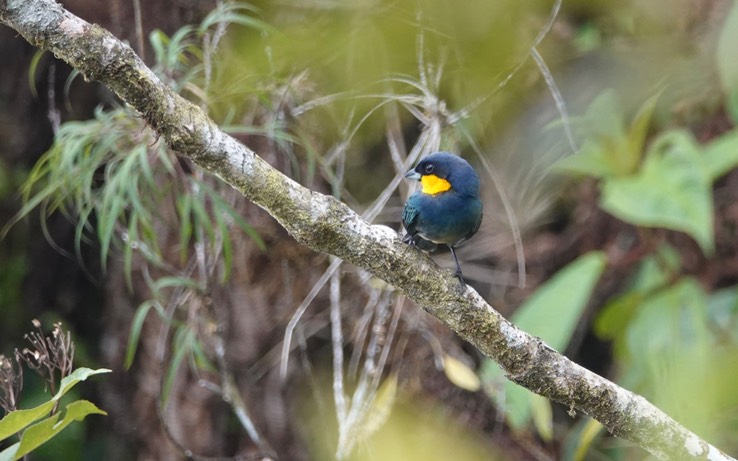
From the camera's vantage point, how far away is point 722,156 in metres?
3.12

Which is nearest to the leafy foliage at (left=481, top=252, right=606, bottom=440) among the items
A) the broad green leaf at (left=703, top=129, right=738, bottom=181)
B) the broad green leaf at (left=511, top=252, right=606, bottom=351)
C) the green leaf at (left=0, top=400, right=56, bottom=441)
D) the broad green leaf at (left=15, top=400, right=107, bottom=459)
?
the broad green leaf at (left=511, top=252, right=606, bottom=351)

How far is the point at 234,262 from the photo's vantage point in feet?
12.2

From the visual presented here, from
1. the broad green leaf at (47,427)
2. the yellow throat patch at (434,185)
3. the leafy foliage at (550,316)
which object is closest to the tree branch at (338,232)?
the yellow throat patch at (434,185)

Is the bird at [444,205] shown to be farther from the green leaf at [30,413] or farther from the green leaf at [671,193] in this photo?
the green leaf at [30,413]

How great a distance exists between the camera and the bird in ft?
7.70

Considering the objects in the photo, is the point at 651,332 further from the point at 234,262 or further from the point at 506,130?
the point at 234,262

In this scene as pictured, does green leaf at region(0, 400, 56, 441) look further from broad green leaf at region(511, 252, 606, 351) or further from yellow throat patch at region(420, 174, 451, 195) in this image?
broad green leaf at region(511, 252, 606, 351)

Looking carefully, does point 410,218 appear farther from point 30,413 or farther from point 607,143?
point 607,143

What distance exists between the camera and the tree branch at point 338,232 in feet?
5.43

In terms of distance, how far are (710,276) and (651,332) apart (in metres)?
0.77

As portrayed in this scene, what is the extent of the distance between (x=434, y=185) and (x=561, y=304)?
1.09 meters

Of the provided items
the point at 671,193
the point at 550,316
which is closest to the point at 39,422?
the point at 550,316

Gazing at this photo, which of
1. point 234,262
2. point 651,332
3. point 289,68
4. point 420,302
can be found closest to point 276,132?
point 289,68

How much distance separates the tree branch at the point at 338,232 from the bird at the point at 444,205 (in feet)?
1.11
